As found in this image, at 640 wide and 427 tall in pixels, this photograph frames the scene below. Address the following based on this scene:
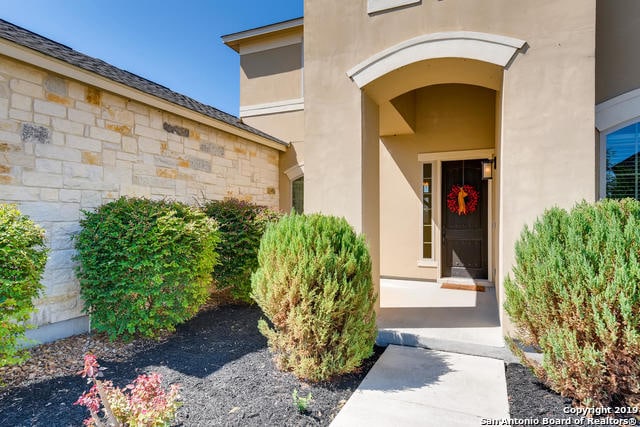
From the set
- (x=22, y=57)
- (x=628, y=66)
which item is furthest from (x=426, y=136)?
(x=22, y=57)

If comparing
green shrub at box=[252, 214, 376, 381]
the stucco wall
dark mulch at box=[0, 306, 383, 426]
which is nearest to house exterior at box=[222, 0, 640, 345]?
the stucco wall

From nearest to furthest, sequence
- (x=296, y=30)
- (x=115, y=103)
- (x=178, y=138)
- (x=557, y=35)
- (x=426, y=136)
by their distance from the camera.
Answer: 1. (x=557, y=35)
2. (x=115, y=103)
3. (x=178, y=138)
4. (x=426, y=136)
5. (x=296, y=30)

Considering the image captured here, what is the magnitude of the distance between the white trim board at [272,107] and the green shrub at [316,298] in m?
6.63

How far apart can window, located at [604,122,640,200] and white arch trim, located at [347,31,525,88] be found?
214cm

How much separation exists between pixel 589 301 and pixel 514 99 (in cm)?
218

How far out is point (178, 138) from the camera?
249 inches

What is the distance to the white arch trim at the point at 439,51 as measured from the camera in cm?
371

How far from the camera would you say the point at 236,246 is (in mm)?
5930

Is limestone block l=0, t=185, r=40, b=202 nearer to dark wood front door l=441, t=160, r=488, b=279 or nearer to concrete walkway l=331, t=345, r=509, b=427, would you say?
concrete walkway l=331, t=345, r=509, b=427

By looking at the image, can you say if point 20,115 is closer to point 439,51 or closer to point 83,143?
point 83,143

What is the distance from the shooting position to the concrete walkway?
2715 mm

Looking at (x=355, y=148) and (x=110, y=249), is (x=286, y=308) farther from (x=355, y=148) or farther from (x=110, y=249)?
(x=110, y=249)

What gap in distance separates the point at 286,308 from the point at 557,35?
3.91 metres

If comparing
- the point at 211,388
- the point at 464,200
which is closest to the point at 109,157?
the point at 211,388
